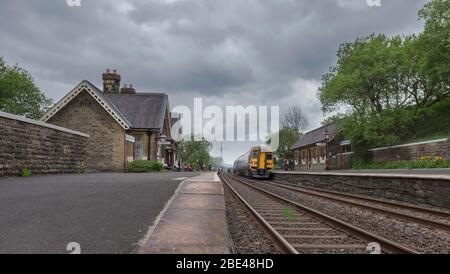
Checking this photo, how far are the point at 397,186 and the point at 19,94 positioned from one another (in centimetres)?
5515

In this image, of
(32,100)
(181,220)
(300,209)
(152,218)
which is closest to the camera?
(181,220)

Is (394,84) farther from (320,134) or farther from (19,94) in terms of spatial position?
(19,94)

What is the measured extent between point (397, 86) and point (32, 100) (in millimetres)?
52607

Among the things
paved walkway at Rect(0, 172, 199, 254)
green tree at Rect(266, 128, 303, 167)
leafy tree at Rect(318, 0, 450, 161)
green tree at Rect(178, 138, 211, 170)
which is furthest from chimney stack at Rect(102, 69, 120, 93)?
green tree at Rect(266, 128, 303, 167)

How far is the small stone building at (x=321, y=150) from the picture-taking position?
46.5 metres

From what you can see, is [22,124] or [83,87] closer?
[22,124]

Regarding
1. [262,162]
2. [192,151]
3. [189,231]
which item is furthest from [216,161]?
[189,231]

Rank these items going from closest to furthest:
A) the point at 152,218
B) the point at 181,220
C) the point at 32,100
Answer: the point at 181,220 < the point at 152,218 < the point at 32,100

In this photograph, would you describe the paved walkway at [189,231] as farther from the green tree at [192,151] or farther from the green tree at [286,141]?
the green tree at [192,151]

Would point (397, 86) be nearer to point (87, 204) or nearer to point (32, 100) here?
point (87, 204)

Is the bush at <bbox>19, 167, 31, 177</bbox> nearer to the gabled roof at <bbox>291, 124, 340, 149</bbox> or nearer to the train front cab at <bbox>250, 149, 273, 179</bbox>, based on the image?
the train front cab at <bbox>250, 149, 273, 179</bbox>

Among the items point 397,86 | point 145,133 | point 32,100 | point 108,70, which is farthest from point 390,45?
point 32,100

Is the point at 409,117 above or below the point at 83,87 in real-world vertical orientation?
below

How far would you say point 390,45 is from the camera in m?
37.7
